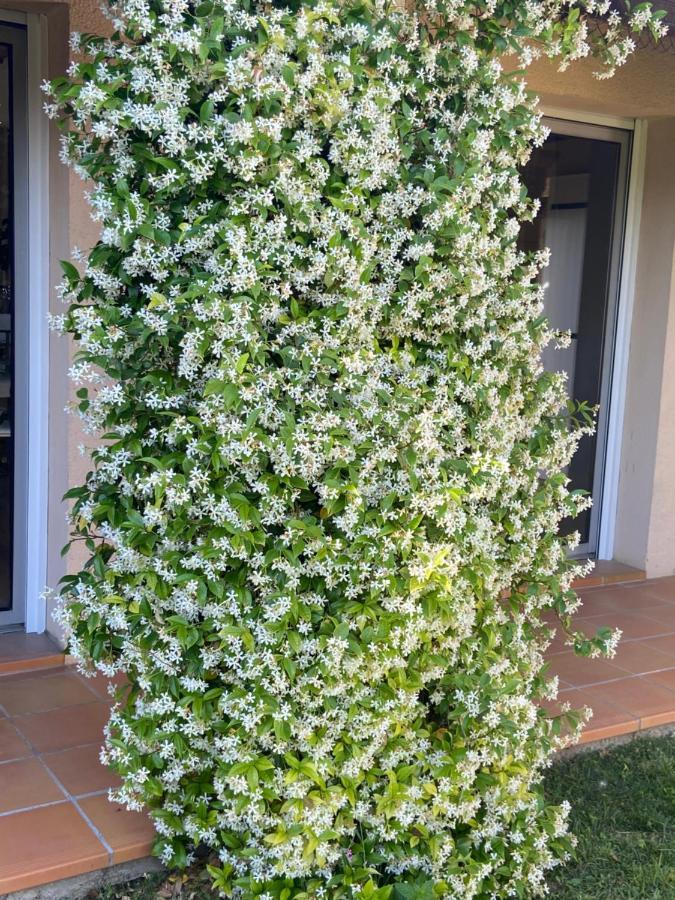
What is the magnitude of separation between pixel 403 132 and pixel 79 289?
0.99 metres

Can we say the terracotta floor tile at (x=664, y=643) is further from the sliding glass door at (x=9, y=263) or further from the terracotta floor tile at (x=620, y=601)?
the sliding glass door at (x=9, y=263)

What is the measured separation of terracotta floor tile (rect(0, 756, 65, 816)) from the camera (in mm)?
2851

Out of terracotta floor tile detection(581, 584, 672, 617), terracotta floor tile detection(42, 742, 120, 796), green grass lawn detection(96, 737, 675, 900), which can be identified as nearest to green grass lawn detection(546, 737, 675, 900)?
green grass lawn detection(96, 737, 675, 900)

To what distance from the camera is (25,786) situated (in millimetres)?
2951

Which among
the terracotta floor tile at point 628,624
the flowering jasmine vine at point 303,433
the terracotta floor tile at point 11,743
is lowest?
the terracotta floor tile at point 11,743

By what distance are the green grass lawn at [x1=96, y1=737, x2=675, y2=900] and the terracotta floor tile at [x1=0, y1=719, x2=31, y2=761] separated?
745 mm

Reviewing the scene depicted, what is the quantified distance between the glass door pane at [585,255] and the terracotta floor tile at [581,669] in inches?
66.7

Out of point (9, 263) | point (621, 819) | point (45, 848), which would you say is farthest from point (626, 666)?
point (9, 263)

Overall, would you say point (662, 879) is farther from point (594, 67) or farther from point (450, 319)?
point (594, 67)

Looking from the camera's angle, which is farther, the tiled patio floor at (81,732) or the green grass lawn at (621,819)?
the green grass lawn at (621,819)

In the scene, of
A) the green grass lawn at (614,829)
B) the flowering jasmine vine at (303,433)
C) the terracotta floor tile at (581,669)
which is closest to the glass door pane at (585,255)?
the terracotta floor tile at (581,669)

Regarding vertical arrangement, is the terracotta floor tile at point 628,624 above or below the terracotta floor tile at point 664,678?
above

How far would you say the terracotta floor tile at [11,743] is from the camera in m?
3.16

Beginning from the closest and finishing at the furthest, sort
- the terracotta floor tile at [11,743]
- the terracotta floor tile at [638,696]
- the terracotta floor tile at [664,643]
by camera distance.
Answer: the terracotta floor tile at [11,743] → the terracotta floor tile at [638,696] → the terracotta floor tile at [664,643]
